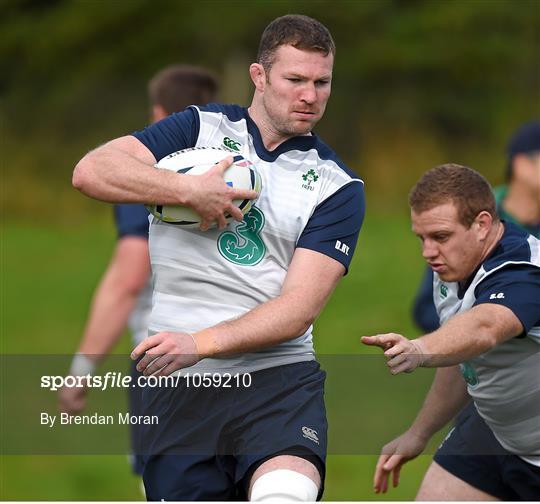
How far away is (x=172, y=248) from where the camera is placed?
4.24 meters

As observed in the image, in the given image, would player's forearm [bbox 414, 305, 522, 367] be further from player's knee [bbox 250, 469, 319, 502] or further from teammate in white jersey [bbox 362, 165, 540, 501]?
player's knee [bbox 250, 469, 319, 502]

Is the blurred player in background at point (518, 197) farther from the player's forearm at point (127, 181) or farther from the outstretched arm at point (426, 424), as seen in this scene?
the player's forearm at point (127, 181)

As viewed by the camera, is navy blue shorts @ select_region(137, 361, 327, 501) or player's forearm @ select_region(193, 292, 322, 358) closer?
player's forearm @ select_region(193, 292, 322, 358)

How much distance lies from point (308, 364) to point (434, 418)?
727 millimetres

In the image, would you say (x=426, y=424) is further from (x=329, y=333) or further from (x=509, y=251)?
(x=329, y=333)

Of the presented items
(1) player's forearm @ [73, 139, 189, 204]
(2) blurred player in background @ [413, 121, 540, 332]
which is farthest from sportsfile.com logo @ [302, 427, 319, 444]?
(2) blurred player in background @ [413, 121, 540, 332]

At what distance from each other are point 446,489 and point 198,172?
5.88ft

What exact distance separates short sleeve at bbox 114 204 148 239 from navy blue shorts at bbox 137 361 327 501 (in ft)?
5.34

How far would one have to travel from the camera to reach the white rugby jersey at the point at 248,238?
4.19 meters

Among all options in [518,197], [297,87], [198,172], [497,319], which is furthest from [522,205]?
[198,172]

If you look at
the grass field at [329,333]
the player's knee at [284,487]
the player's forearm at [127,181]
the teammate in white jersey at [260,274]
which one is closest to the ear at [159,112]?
the grass field at [329,333]

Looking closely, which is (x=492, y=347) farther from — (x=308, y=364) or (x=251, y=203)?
(x=251, y=203)

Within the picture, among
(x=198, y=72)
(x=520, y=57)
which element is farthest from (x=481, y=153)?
(x=198, y=72)

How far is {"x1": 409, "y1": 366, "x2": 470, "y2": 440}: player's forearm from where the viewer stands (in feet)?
15.7
